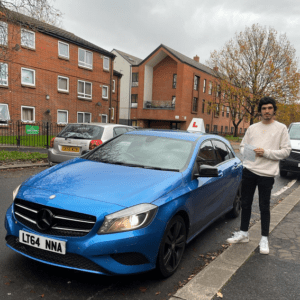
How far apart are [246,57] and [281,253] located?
103ft

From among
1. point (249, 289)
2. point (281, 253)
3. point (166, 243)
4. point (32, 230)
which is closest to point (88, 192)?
point (32, 230)

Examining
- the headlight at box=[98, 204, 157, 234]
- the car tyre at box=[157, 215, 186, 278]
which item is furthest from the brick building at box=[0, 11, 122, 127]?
the headlight at box=[98, 204, 157, 234]

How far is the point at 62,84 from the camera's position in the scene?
1011 inches

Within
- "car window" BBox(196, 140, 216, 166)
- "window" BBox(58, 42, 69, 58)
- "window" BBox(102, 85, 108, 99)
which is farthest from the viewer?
"window" BBox(102, 85, 108, 99)

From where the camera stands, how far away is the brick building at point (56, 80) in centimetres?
2164

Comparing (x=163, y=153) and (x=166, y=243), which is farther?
(x=163, y=153)

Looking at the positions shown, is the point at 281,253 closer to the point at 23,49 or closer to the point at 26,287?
the point at 26,287

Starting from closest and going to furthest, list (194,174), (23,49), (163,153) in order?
1. (194,174)
2. (163,153)
3. (23,49)

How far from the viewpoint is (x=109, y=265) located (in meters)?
2.52

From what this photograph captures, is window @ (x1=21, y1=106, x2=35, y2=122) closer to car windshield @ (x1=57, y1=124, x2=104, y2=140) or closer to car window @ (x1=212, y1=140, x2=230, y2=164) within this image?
car windshield @ (x1=57, y1=124, x2=104, y2=140)

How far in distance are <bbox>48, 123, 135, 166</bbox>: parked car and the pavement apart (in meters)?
5.04

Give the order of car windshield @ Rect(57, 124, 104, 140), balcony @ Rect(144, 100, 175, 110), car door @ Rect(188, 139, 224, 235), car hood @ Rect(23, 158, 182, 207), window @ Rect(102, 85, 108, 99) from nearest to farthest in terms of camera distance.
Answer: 1. car hood @ Rect(23, 158, 182, 207)
2. car door @ Rect(188, 139, 224, 235)
3. car windshield @ Rect(57, 124, 104, 140)
4. window @ Rect(102, 85, 108, 99)
5. balcony @ Rect(144, 100, 175, 110)

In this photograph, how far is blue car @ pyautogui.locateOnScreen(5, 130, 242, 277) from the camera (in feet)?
8.32

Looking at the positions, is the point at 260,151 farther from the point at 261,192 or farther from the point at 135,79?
the point at 135,79
